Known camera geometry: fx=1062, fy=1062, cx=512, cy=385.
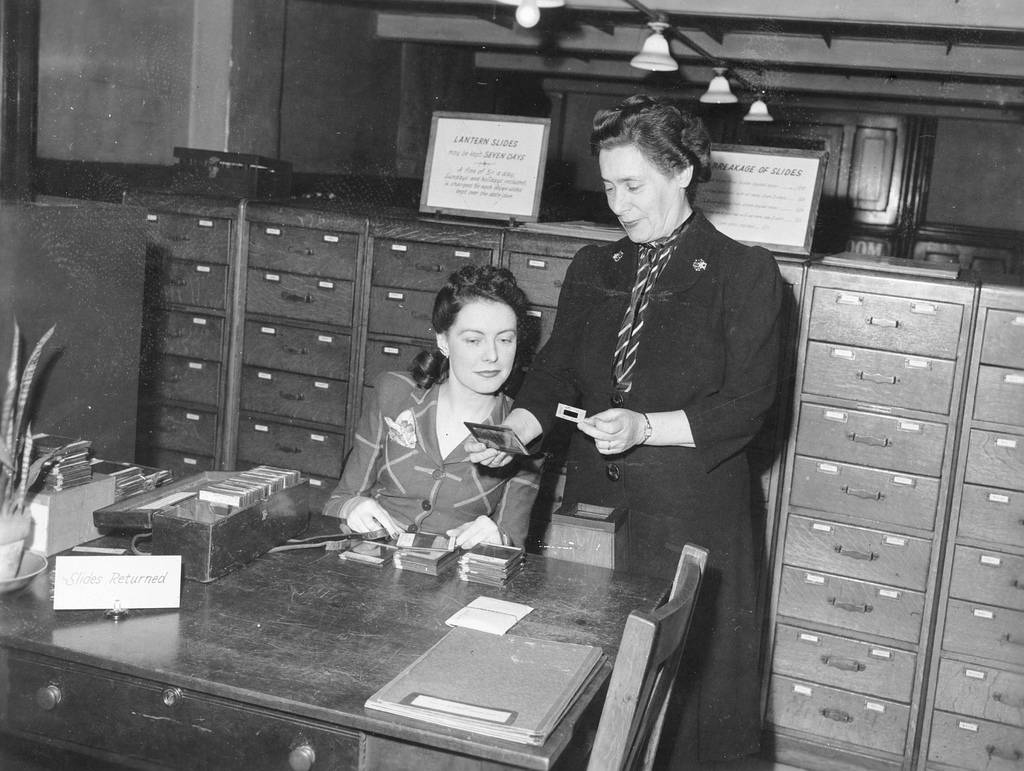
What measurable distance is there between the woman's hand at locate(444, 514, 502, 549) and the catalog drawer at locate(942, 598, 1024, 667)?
180cm

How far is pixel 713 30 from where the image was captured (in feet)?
20.7

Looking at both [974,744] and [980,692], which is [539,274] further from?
[974,744]

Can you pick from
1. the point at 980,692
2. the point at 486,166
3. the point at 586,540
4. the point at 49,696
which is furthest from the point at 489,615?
the point at 486,166

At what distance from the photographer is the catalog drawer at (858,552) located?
3328 mm

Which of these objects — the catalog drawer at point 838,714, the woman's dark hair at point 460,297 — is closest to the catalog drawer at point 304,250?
the woman's dark hair at point 460,297

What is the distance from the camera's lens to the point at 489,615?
1759 millimetres

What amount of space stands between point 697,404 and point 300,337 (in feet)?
6.86

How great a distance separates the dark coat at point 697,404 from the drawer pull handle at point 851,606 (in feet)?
3.04

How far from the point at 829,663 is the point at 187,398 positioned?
2596 millimetres

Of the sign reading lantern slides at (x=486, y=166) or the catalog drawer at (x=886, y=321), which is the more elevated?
the sign reading lantern slides at (x=486, y=166)

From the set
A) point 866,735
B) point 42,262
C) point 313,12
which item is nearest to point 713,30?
point 313,12

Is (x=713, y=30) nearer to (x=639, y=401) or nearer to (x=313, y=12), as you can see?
(x=313, y=12)

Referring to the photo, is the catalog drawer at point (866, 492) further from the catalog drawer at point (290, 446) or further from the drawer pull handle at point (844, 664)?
the catalog drawer at point (290, 446)

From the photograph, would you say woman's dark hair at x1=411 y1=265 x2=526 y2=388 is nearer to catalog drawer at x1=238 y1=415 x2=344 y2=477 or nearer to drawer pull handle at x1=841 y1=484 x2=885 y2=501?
drawer pull handle at x1=841 y1=484 x2=885 y2=501
